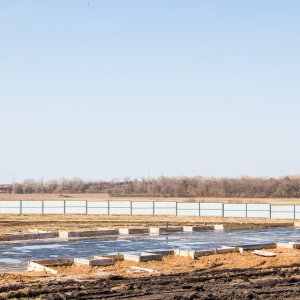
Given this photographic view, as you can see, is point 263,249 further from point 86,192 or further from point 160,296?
point 86,192

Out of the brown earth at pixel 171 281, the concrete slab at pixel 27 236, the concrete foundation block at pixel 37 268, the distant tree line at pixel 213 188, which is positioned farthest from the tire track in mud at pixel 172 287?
the distant tree line at pixel 213 188

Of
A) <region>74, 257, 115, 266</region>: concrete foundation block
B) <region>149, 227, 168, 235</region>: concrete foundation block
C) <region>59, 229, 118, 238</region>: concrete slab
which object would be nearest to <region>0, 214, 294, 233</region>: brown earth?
<region>59, 229, 118, 238</region>: concrete slab

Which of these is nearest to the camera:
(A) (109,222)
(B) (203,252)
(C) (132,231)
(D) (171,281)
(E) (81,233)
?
(D) (171,281)

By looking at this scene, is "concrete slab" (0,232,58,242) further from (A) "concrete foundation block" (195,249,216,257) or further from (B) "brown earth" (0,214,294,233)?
(A) "concrete foundation block" (195,249,216,257)

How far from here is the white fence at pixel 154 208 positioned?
1726 inches

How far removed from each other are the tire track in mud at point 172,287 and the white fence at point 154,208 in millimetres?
27123

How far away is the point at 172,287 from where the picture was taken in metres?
14.6

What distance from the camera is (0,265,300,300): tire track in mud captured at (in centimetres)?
1350

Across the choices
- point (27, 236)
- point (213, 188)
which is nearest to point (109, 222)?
point (27, 236)

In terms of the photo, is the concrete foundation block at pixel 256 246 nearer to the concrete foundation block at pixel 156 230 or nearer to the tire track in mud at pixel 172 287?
the tire track in mud at pixel 172 287

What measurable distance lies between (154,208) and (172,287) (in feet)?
106

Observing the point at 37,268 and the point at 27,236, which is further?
the point at 27,236

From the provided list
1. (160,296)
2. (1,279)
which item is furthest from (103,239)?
(160,296)

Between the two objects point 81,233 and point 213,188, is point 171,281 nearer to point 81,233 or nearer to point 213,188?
point 81,233
